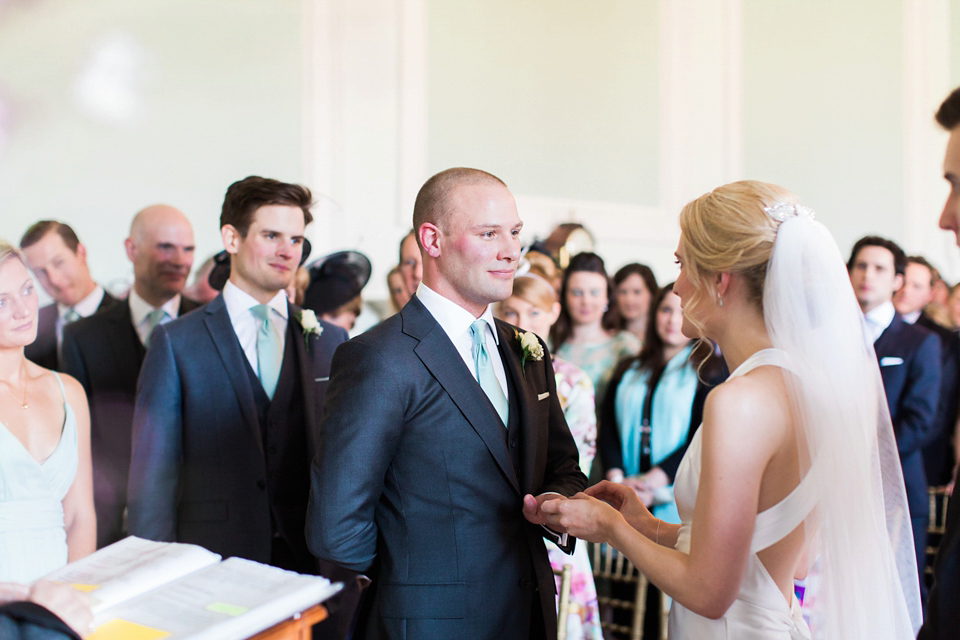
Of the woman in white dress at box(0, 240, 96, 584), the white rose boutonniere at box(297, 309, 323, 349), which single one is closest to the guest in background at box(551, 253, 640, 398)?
the white rose boutonniere at box(297, 309, 323, 349)

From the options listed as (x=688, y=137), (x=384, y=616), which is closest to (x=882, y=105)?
(x=688, y=137)

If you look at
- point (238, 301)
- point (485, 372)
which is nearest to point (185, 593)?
point (485, 372)

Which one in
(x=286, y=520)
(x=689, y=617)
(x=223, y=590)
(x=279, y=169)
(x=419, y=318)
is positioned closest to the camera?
(x=223, y=590)

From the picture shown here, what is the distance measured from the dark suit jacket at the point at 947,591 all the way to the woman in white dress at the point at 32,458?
2300 mm

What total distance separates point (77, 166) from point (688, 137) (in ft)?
17.5

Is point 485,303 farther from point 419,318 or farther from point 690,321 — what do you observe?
point 690,321

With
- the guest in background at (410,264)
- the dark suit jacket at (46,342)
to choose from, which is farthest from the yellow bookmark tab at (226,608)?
the guest in background at (410,264)

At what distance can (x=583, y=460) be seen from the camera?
3.30m

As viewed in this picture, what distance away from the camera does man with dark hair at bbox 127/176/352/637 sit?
2645mm

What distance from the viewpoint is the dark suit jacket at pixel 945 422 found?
4.44m

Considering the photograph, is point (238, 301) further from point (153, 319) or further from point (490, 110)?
point (490, 110)

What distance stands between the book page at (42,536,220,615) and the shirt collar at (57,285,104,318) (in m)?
2.12

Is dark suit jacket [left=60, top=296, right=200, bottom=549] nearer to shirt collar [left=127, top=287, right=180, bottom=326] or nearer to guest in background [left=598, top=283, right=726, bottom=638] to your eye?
shirt collar [left=127, top=287, right=180, bottom=326]

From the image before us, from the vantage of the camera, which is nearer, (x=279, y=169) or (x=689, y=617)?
(x=689, y=617)
